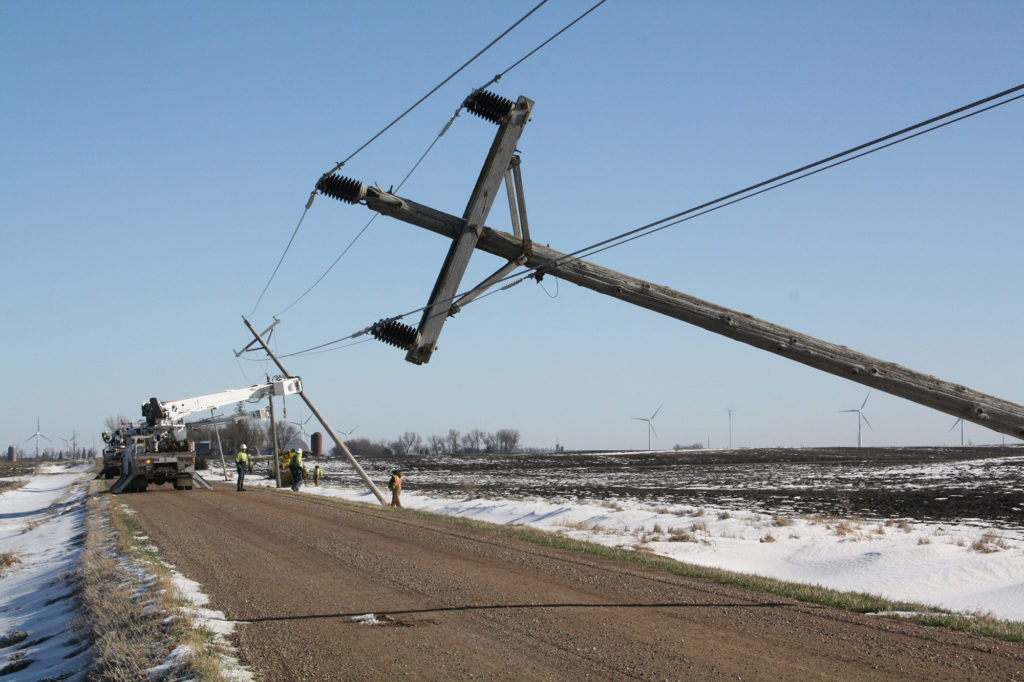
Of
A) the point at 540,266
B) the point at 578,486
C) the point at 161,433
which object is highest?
the point at 540,266

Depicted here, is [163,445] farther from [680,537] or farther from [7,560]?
[680,537]

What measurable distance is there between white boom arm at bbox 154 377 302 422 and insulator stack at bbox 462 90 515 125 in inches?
961

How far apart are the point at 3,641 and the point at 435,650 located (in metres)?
7.67

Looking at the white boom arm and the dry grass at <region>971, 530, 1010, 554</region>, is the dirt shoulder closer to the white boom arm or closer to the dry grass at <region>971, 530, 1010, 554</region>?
the dry grass at <region>971, 530, 1010, 554</region>

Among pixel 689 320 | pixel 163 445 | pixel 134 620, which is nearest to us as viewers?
pixel 689 320

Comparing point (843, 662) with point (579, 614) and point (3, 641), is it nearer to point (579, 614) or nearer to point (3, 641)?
point (579, 614)

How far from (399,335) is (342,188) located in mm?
1978

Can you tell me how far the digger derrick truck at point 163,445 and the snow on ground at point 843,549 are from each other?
14420mm

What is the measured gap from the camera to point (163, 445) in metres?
34.0

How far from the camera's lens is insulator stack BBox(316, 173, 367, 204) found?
1061cm

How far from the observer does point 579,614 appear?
9.12 metres

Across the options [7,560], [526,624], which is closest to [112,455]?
[7,560]

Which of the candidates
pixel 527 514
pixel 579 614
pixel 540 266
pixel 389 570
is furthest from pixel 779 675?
pixel 527 514

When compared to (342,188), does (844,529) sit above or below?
below
